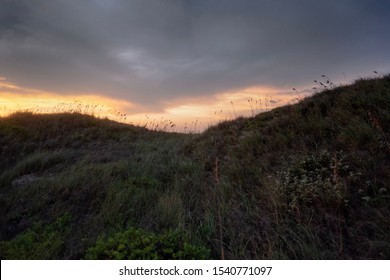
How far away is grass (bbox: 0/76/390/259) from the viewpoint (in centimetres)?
349

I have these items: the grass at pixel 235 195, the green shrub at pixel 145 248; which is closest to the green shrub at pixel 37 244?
the grass at pixel 235 195

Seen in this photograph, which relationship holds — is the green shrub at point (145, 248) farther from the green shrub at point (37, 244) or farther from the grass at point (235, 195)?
the green shrub at point (37, 244)

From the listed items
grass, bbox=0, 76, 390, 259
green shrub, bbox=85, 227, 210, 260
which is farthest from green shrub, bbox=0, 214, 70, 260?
green shrub, bbox=85, 227, 210, 260

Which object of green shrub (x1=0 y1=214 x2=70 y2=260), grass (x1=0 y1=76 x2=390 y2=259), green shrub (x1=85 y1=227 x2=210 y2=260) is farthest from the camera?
green shrub (x1=0 y1=214 x2=70 y2=260)

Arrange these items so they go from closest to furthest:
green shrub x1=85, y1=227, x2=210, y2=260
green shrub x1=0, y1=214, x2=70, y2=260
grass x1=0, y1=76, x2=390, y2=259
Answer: green shrub x1=85, y1=227, x2=210, y2=260
grass x1=0, y1=76, x2=390, y2=259
green shrub x1=0, y1=214, x2=70, y2=260

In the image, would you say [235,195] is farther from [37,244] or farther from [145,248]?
[37,244]

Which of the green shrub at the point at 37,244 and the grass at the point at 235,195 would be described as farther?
the green shrub at the point at 37,244

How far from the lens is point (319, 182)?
419 centimetres

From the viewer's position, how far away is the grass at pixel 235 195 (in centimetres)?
349

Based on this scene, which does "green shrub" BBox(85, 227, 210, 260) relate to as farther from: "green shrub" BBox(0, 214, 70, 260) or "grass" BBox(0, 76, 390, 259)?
"green shrub" BBox(0, 214, 70, 260)

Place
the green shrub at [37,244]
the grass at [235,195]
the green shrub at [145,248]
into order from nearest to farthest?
the green shrub at [145,248] → the grass at [235,195] → the green shrub at [37,244]

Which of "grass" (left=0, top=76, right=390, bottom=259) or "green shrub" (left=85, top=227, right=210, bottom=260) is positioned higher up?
"grass" (left=0, top=76, right=390, bottom=259)

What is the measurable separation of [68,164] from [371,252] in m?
6.77

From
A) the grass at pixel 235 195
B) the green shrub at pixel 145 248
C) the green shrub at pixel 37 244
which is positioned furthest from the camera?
the green shrub at pixel 37 244
